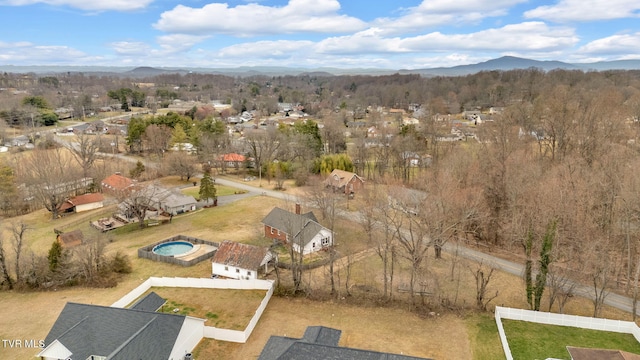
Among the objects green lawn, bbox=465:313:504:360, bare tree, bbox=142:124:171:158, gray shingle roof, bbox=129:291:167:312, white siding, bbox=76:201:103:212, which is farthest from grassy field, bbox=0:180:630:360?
bare tree, bbox=142:124:171:158

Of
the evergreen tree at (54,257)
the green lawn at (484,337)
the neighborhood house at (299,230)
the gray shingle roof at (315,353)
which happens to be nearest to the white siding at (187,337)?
the gray shingle roof at (315,353)

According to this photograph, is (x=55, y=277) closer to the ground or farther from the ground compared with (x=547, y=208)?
closer to the ground

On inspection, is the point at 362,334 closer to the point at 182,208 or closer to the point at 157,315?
the point at 157,315

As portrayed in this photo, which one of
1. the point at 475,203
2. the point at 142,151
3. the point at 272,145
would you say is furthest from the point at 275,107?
the point at 475,203

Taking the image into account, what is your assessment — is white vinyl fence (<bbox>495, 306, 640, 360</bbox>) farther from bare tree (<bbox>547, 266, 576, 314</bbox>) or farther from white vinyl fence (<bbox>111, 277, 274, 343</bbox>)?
white vinyl fence (<bbox>111, 277, 274, 343</bbox>)

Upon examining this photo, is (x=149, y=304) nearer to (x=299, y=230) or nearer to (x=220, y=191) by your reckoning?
(x=299, y=230)

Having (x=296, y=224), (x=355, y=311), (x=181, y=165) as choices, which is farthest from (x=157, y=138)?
(x=355, y=311)
